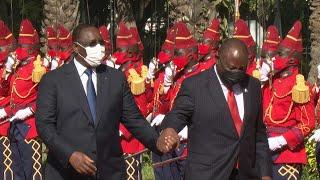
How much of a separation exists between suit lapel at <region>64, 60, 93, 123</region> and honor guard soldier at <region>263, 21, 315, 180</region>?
2.45 meters

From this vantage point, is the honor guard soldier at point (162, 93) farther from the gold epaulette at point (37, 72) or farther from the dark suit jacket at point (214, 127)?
the dark suit jacket at point (214, 127)

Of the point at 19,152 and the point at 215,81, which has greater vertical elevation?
the point at 215,81

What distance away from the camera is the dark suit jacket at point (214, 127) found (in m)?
7.18

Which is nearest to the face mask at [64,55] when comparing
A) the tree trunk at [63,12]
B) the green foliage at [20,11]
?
the tree trunk at [63,12]

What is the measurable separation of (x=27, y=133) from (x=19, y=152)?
0.39 metres

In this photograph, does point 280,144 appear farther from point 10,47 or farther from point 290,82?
point 10,47

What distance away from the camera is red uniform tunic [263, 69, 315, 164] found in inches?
360

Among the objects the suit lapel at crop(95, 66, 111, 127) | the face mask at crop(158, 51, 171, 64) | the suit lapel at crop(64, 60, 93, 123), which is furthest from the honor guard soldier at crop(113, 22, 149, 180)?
the suit lapel at crop(64, 60, 93, 123)

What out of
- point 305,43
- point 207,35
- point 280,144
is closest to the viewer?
point 280,144

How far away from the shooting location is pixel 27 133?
1244cm

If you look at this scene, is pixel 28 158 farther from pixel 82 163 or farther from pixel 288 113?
pixel 82 163

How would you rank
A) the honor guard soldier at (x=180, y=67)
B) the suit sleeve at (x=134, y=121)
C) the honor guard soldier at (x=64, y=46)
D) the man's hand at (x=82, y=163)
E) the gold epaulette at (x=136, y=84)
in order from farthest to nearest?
the honor guard soldier at (x=64, y=46)
the gold epaulette at (x=136, y=84)
the honor guard soldier at (x=180, y=67)
the suit sleeve at (x=134, y=121)
the man's hand at (x=82, y=163)

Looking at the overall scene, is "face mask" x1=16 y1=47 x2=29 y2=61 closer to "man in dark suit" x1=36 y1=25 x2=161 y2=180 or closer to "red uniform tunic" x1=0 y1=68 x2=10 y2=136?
Answer: "red uniform tunic" x1=0 y1=68 x2=10 y2=136

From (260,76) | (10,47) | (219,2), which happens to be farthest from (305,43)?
(260,76)
